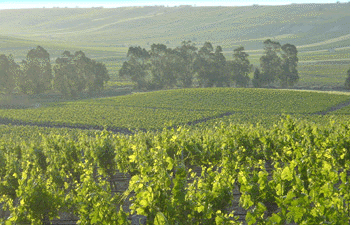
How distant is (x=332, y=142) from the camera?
1529 centimetres

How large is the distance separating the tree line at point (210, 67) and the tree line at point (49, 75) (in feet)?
31.6

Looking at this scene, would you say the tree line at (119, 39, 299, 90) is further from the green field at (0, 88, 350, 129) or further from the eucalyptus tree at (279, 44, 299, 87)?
the green field at (0, 88, 350, 129)

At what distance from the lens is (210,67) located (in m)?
83.4

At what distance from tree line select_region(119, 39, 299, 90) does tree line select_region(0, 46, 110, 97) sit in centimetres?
962

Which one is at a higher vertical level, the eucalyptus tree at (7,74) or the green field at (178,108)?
the eucalyptus tree at (7,74)

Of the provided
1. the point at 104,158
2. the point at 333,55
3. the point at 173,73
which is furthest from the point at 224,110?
the point at 333,55

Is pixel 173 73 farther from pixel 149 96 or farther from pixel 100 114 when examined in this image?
pixel 100 114

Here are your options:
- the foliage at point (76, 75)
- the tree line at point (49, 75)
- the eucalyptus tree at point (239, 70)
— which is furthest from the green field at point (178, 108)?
the eucalyptus tree at point (239, 70)

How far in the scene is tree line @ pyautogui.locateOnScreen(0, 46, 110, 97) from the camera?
74.2 metres

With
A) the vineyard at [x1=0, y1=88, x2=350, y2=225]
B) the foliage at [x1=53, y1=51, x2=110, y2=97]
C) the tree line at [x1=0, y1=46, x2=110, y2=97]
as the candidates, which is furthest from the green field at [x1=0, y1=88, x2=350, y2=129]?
the vineyard at [x1=0, y1=88, x2=350, y2=225]

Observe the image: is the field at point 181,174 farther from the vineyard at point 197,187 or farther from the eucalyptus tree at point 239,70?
the eucalyptus tree at point 239,70

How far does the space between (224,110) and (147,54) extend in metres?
36.3

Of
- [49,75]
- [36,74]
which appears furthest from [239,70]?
[36,74]

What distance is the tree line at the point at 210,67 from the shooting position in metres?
82.6
